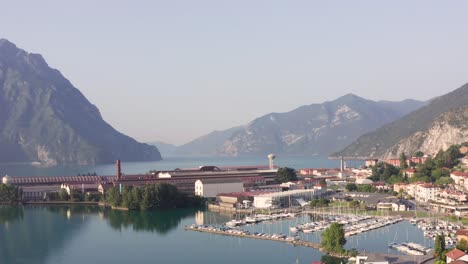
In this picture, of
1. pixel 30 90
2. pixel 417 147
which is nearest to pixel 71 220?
pixel 417 147

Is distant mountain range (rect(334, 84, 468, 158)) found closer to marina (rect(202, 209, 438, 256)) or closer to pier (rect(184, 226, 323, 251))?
marina (rect(202, 209, 438, 256))

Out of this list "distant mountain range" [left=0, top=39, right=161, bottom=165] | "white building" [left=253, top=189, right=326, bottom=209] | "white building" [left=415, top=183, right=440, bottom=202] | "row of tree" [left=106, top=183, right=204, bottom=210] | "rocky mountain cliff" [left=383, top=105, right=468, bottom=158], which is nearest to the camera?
"white building" [left=415, top=183, right=440, bottom=202]

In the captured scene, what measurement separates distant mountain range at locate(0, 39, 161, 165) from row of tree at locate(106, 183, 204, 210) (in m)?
104

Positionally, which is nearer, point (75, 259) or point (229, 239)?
point (75, 259)

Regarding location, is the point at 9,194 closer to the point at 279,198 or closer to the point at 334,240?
the point at 279,198

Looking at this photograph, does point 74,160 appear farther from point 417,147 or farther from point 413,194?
point 413,194

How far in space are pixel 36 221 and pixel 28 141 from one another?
400 ft

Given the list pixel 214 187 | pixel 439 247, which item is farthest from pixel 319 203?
pixel 439 247

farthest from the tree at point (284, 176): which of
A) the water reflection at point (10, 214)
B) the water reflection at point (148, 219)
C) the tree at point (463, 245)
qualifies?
the tree at point (463, 245)

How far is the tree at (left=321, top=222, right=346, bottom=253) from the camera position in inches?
1129

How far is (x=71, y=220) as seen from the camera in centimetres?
4306

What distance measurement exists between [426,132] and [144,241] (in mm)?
73630

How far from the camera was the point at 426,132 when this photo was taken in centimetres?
10050

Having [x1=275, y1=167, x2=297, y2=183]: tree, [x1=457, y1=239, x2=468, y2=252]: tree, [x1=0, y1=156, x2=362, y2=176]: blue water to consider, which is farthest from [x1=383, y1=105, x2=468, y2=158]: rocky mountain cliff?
[x1=457, y1=239, x2=468, y2=252]: tree
